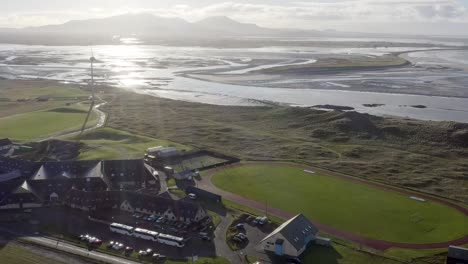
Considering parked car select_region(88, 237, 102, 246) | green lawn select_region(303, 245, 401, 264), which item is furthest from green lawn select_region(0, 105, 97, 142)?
green lawn select_region(303, 245, 401, 264)

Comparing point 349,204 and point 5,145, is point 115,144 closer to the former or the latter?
point 5,145

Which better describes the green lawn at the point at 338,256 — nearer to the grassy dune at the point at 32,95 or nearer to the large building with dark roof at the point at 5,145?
the large building with dark roof at the point at 5,145

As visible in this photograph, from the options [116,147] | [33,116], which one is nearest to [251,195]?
[116,147]

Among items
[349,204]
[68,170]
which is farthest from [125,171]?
[349,204]

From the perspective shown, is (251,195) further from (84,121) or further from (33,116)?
(33,116)

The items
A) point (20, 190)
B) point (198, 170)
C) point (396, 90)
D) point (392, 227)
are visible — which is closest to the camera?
point (392, 227)

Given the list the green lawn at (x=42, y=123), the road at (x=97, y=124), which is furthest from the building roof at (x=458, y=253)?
the green lawn at (x=42, y=123)
